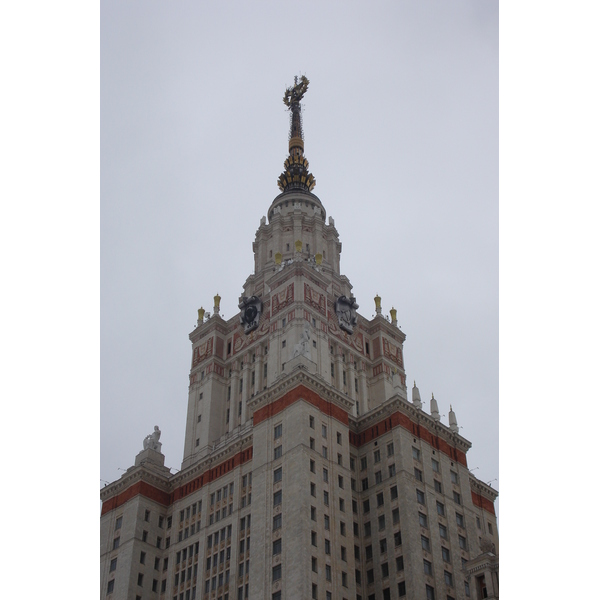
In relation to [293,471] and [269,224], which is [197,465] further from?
[269,224]

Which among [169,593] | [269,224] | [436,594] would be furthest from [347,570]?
[269,224]

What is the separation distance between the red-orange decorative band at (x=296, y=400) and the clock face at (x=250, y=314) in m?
26.7

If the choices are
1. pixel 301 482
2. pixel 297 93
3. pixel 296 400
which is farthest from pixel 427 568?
pixel 297 93

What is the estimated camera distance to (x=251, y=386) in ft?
413

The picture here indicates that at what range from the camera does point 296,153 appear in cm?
16700

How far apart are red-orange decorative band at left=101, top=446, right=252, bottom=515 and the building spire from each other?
217ft

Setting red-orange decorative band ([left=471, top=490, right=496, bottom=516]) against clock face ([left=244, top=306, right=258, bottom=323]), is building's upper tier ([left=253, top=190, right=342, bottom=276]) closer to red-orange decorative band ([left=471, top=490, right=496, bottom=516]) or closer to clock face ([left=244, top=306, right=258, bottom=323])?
clock face ([left=244, top=306, right=258, bottom=323])

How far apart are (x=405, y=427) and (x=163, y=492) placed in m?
37.0

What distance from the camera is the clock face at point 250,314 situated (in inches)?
5177

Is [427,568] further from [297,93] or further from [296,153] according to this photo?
Answer: [297,93]

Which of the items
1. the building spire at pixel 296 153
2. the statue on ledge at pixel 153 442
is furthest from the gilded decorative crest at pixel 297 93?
the statue on ledge at pixel 153 442

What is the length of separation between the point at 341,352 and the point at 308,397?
25485 millimetres

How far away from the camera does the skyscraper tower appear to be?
9469 centimetres

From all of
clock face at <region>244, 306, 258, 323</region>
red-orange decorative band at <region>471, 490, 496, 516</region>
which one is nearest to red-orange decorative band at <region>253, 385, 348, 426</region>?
red-orange decorative band at <region>471, 490, 496, 516</region>
